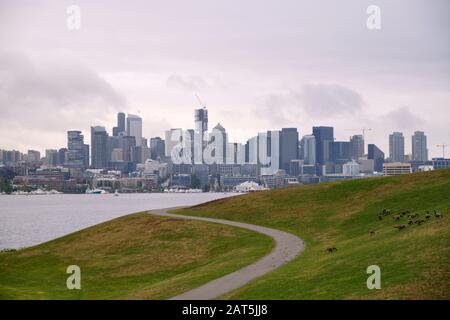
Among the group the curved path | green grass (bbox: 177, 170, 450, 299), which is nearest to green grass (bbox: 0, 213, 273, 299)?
the curved path

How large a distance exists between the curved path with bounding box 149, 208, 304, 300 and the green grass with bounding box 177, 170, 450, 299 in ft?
3.35

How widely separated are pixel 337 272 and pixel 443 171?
44.4 m

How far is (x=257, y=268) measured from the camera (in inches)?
1697

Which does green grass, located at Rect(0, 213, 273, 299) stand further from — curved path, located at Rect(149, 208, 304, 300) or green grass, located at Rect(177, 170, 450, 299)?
green grass, located at Rect(177, 170, 450, 299)

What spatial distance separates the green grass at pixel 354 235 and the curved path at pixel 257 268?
1022 millimetres

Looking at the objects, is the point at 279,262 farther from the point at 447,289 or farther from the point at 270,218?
the point at 270,218

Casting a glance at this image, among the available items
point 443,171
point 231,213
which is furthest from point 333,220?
point 443,171

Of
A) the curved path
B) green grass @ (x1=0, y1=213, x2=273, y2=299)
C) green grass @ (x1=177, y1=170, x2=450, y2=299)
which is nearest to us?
green grass @ (x1=177, y1=170, x2=450, y2=299)

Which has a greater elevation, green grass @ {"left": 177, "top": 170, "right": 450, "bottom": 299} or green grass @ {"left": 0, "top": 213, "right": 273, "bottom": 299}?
green grass @ {"left": 177, "top": 170, "right": 450, "bottom": 299}

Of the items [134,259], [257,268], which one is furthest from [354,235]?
[134,259]

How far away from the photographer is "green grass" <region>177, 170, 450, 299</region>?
3256 cm

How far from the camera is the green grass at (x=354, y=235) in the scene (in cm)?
3256

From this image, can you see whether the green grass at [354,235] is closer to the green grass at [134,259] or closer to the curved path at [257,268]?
the curved path at [257,268]

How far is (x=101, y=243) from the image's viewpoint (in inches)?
2601
